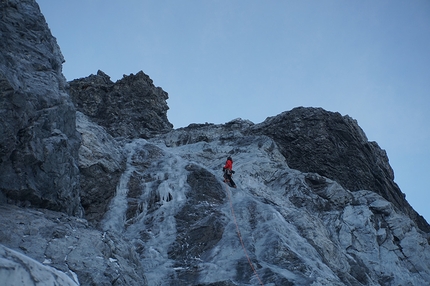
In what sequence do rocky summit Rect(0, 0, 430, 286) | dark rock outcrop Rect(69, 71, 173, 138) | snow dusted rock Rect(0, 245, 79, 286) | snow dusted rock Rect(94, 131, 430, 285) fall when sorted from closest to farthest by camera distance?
snow dusted rock Rect(0, 245, 79, 286), rocky summit Rect(0, 0, 430, 286), snow dusted rock Rect(94, 131, 430, 285), dark rock outcrop Rect(69, 71, 173, 138)

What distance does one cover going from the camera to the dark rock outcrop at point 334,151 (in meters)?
37.8

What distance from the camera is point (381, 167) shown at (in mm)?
41531

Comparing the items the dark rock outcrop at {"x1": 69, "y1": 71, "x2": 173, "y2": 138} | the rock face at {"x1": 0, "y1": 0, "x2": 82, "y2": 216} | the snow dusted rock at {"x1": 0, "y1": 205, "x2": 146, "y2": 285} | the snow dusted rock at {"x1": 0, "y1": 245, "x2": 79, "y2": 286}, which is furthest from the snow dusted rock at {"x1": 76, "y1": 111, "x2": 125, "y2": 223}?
the dark rock outcrop at {"x1": 69, "y1": 71, "x2": 173, "y2": 138}

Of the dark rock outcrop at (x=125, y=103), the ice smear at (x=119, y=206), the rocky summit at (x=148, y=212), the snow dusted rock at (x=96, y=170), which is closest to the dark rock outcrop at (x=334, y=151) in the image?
the rocky summit at (x=148, y=212)

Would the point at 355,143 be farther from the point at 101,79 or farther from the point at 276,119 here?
the point at 101,79

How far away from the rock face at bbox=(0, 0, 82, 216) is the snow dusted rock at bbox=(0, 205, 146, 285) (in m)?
1.14

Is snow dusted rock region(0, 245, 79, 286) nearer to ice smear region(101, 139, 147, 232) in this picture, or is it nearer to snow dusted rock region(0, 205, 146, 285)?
snow dusted rock region(0, 205, 146, 285)

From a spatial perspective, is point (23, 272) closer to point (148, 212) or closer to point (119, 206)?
point (148, 212)

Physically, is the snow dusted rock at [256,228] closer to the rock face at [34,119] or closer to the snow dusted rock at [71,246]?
the snow dusted rock at [71,246]

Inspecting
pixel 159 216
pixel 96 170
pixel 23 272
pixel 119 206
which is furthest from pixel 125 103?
pixel 23 272

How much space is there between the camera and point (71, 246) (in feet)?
40.2

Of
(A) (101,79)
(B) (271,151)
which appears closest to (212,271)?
(B) (271,151)

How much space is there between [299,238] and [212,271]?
200 inches

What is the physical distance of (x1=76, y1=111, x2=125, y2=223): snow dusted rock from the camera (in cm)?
2111
